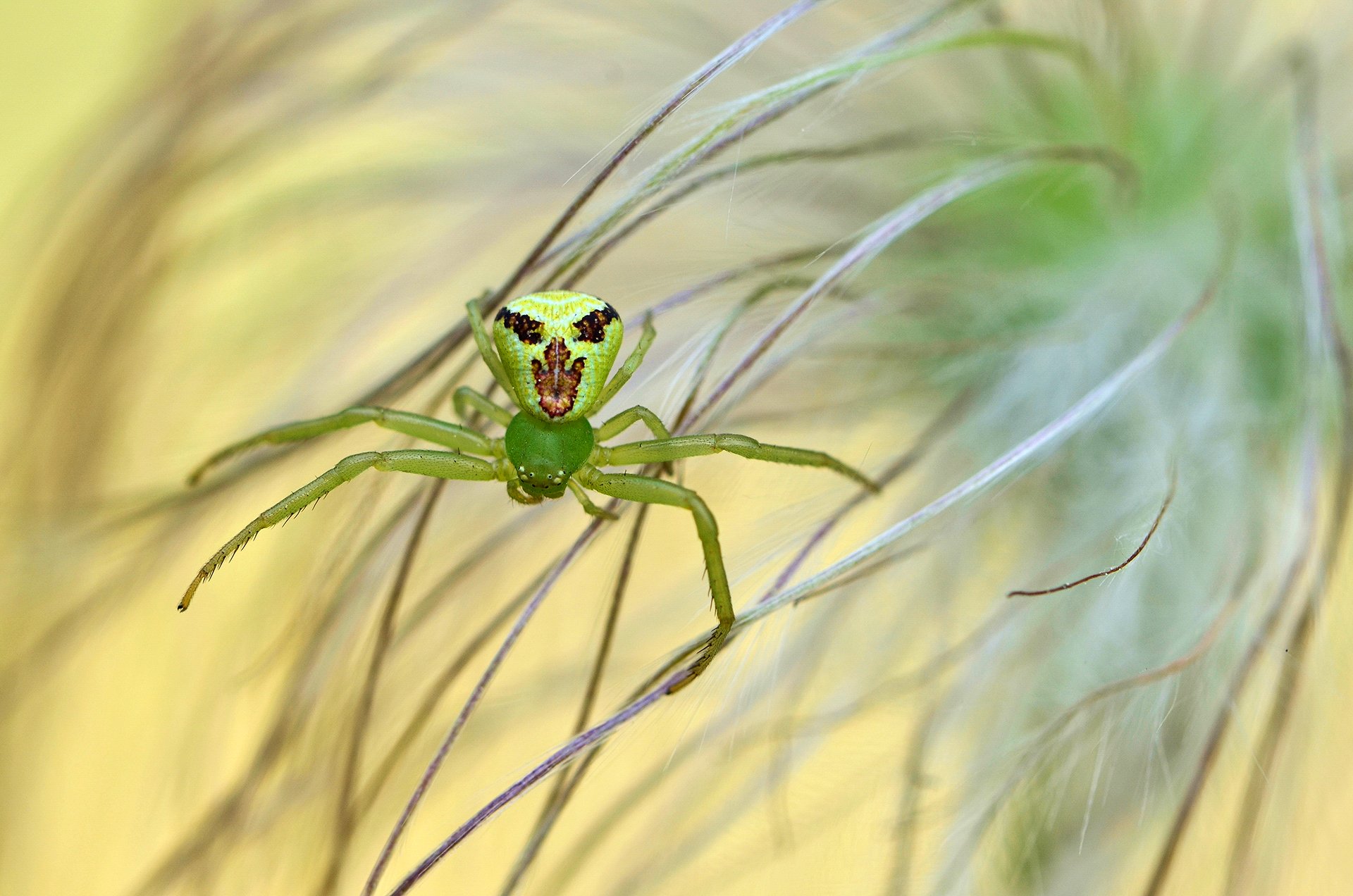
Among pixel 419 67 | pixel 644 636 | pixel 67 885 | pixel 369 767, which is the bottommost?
pixel 67 885

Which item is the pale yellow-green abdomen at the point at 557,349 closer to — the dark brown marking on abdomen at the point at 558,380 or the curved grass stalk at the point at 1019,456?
the dark brown marking on abdomen at the point at 558,380

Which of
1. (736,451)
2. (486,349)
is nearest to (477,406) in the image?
(486,349)

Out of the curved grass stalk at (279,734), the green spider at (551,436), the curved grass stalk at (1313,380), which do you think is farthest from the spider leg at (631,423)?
the curved grass stalk at (1313,380)

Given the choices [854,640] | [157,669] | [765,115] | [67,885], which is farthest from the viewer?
[67,885]

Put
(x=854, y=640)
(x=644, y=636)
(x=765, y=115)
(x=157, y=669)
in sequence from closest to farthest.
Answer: (x=765, y=115) < (x=854, y=640) < (x=644, y=636) < (x=157, y=669)

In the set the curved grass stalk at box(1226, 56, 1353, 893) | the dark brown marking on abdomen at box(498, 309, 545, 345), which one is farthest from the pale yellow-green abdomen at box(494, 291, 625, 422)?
the curved grass stalk at box(1226, 56, 1353, 893)

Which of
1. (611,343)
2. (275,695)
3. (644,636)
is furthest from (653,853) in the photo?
(611,343)

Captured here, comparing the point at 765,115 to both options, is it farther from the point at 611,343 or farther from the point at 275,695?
the point at 275,695
